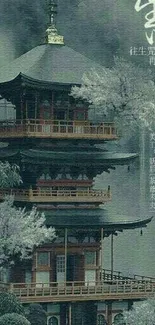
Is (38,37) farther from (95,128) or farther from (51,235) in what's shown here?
(51,235)

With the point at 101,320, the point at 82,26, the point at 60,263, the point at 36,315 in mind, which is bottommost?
the point at 101,320

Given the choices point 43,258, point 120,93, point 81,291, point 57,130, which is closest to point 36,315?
point 81,291

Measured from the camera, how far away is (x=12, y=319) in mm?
37281

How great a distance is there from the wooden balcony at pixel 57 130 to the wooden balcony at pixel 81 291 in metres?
6.66

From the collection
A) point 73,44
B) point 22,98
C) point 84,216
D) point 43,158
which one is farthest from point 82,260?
point 73,44

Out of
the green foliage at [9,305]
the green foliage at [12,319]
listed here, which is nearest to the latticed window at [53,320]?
the green foliage at [9,305]

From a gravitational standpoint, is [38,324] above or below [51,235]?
below

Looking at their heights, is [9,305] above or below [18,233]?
below

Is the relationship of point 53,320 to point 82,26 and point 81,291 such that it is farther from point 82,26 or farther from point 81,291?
point 82,26

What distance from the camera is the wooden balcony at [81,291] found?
41.6 meters

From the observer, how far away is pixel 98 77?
153 ft

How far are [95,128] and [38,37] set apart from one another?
13632mm

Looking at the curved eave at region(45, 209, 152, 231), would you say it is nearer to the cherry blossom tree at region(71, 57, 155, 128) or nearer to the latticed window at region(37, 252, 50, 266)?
the latticed window at region(37, 252, 50, 266)

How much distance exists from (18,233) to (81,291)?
3.69 meters
